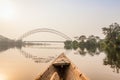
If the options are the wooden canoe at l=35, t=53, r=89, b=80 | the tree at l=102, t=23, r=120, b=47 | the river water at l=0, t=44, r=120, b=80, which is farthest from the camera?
the tree at l=102, t=23, r=120, b=47

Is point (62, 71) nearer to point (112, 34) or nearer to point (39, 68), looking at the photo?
point (39, 68)

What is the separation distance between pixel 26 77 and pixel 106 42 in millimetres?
28088

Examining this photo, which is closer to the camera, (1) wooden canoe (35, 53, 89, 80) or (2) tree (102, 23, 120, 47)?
(1) wooden canoe (35, 53, 89, 80)

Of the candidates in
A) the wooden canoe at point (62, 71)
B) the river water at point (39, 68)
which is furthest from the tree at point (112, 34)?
the wooden canoe at point (62, 71)

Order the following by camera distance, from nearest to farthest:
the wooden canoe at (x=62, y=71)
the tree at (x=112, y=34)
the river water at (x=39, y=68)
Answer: the wooden canoe at (x=62, y=71) → the river water at (x=39, y=68) → the tree at (x=112, y=34)

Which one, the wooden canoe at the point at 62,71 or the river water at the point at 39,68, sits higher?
the wooden canoe at the point at 62,71

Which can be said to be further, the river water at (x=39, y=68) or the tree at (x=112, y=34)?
the tree at (x=112, y=34)

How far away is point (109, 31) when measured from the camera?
38812 mm

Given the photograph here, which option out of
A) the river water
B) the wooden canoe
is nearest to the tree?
the river water

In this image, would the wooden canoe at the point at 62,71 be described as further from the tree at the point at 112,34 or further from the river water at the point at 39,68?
the tree at the point at 112,34

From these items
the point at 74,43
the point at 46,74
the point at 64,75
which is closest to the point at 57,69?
the point at 64,75

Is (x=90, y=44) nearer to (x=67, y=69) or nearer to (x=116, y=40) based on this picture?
(x=116, y=40)

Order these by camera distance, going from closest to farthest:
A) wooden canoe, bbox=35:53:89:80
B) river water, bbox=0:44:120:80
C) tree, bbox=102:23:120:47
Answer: wooden canoe, bbox=35:53:89:80, river water, bbox=0:44:120:80, tree, bbox=102:23:120:47

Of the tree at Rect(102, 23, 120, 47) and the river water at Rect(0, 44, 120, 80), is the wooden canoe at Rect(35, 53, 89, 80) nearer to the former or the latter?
the river water at Rect(0, 44, 120, 80)
